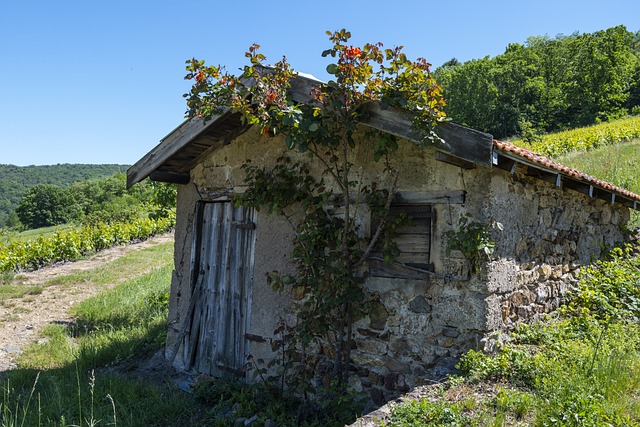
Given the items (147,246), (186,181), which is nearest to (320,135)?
(186,181)

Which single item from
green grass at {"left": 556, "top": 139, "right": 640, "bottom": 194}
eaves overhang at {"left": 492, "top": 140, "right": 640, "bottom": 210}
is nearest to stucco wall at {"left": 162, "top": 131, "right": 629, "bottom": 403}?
eaves overhang at {"left": 492, "top": 140, "right": 640, "bottom": 210}

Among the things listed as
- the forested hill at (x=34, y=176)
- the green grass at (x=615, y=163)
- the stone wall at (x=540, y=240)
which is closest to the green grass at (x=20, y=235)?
the stone wall at (x=540, y=240)

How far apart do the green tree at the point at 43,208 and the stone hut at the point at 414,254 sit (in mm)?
52796

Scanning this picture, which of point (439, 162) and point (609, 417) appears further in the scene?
point (439, 162)

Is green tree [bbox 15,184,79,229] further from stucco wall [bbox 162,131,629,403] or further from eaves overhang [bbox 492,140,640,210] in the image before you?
eaves overhang [bbox 492,140,640,210]

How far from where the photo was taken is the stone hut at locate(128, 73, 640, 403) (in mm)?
4227

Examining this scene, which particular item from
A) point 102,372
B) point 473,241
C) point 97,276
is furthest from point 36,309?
point 473,241

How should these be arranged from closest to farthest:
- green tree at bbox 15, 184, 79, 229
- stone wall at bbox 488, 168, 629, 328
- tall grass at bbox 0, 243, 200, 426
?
stone wall at bbox 488, 168, 629, 328 < tall grass at bbox 0, 243, 200, 426 < green tree at bbox 15, 184, 79, 229

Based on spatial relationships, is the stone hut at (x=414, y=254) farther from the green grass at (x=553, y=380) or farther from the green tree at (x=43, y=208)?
the green tree at (x=43, y=208)

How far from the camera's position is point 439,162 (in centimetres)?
439

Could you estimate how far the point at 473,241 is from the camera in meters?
4.08

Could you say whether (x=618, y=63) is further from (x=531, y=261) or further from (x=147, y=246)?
(x=531, y=261)

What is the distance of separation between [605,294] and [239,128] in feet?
16.2

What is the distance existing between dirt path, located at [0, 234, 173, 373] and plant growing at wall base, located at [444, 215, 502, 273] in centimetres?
648
